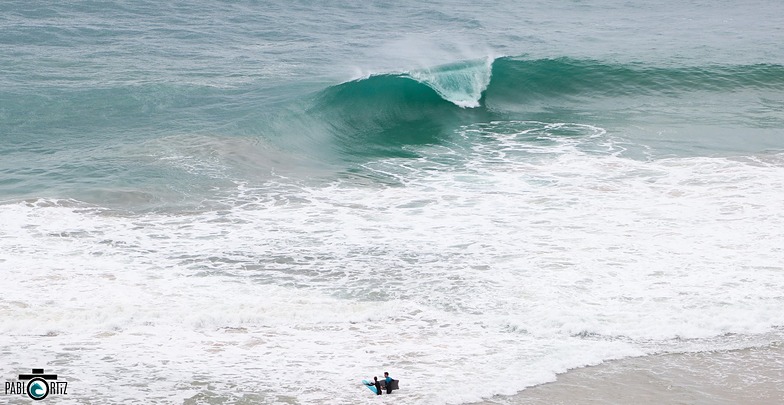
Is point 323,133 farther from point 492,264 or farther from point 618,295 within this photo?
point 618,295

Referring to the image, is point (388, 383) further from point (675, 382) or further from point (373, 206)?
point (373, 206)

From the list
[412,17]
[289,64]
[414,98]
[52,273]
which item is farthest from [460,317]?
[412,17]

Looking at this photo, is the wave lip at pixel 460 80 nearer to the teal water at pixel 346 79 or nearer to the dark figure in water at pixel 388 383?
the teal water at pixel 346 79

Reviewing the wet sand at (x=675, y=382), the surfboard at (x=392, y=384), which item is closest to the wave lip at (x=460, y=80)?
the wet sand at (x=675, y=382)

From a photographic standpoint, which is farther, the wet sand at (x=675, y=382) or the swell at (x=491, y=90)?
the swell at (x=491, y=90)

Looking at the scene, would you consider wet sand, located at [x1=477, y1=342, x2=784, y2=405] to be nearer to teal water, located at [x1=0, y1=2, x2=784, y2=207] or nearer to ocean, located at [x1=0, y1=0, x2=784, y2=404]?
ocean, located at [x1=0, y1=0, x2=784, y2=404]
